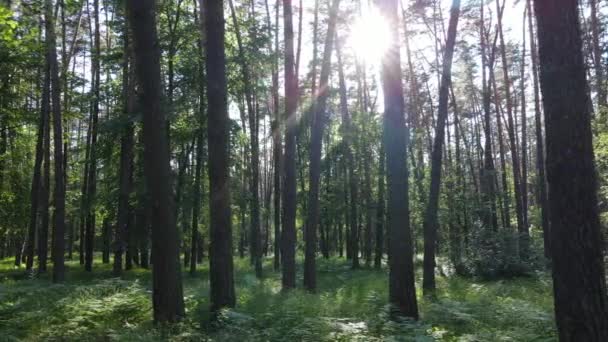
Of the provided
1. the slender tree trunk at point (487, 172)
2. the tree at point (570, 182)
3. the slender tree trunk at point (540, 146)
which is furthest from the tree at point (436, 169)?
the slender tree trunk at point (487, 172)

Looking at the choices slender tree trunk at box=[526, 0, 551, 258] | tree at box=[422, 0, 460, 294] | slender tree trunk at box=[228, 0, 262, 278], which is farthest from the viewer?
slender tree trunk at box=[526, 0, 551, 258]

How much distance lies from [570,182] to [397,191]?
4126 mm

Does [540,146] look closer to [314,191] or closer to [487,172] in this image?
[487,172]

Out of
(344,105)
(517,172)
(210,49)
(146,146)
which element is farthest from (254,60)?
(517,172)

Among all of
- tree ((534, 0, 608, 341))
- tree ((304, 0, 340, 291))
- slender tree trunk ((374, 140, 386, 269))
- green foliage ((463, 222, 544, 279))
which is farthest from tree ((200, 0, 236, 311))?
slender tree trunk ((374, 140, 386, 269))

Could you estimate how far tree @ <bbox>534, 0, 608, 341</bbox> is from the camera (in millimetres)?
4074

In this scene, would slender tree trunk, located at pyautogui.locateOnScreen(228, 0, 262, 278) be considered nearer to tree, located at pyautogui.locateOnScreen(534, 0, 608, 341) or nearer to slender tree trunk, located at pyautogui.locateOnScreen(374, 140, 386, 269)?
slender tree trunk, located at pyautogui.locateOnScreen(374, 140, 386, 269)

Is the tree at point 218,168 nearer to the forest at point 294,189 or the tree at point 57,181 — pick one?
the forest at point 294,189

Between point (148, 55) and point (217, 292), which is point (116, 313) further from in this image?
point (148, 55)

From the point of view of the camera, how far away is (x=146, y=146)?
7160 millimetres

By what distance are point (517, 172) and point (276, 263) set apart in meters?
13.0

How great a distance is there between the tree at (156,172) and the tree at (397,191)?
367cm

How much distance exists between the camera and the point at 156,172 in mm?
7086

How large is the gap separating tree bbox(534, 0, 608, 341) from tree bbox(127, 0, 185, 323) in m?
5.15
